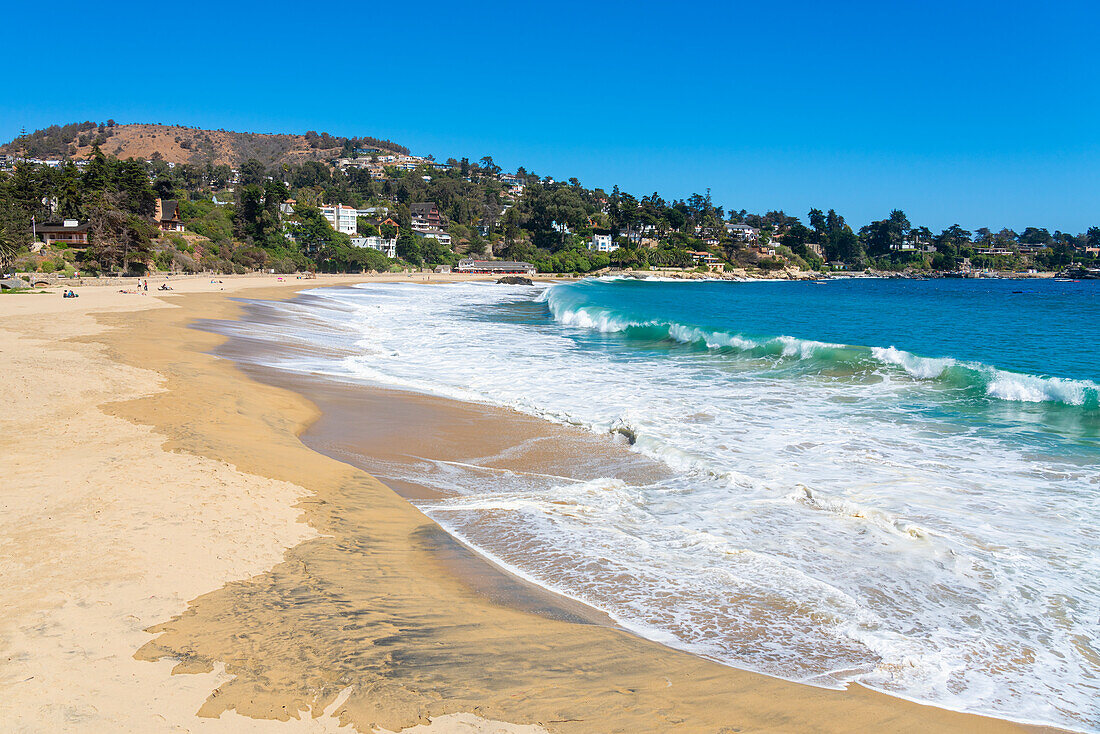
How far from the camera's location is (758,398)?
15.3m

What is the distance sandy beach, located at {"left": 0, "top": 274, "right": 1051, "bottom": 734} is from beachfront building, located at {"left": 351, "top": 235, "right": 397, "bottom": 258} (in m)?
120

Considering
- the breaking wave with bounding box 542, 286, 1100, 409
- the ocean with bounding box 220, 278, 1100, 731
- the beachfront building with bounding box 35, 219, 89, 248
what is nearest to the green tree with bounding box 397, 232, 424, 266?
the beachfront building with bounding box 35, 219, 89, 248

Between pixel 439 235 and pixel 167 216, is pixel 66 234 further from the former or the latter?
pixel 439 235

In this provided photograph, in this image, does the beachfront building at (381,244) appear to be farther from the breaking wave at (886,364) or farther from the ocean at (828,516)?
the ocean at (828,516)

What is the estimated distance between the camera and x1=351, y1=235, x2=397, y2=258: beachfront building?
401 ft

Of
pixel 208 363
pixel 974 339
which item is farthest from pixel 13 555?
pixel 974 339

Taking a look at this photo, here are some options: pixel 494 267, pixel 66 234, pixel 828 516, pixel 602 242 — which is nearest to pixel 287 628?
pixel 828 516

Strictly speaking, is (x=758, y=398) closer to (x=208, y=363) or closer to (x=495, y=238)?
(x=208, y=363)

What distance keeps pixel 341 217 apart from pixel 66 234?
61.6m

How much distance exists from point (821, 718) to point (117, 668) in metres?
4.22

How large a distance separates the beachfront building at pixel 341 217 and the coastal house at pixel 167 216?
133 feet

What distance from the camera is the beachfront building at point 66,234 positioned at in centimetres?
6556

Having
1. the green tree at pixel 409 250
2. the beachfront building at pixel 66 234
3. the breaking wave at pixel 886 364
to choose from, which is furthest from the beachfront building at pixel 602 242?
the breaking wave at pixel 886 364

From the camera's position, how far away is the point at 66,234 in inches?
2628
